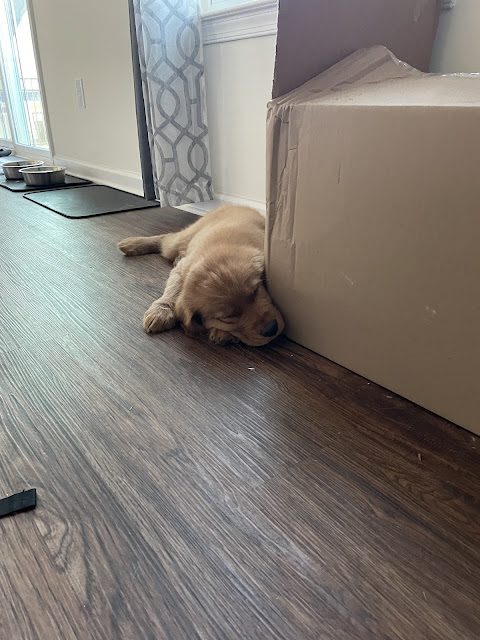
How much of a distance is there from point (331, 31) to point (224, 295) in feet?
2.15

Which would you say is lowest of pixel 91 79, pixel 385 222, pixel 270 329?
pixel 270 329

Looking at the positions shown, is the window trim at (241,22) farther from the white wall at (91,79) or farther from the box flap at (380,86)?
the box flap at (380,86)

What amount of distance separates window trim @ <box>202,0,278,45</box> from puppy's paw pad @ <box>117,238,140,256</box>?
101cm

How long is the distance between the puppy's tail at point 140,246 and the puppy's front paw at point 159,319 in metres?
0.66

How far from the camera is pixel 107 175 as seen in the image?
344 centimetres

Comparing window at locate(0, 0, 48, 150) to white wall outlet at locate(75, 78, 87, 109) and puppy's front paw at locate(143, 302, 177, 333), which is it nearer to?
white wall outlet at locate(75, 78, 87, 109)

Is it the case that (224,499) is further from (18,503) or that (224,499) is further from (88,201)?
(88,201)

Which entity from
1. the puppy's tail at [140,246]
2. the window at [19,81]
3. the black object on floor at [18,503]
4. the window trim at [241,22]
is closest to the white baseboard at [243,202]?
the puppy's tail at [140,246]

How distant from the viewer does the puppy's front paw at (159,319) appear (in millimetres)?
1335

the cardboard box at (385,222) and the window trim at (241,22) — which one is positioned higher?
the window trim at (241,22)

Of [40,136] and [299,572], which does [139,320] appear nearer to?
[299,572]

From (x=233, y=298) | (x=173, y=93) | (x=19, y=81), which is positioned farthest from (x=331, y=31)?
(x=19, y=81)

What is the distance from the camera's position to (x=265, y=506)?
2.46 feet

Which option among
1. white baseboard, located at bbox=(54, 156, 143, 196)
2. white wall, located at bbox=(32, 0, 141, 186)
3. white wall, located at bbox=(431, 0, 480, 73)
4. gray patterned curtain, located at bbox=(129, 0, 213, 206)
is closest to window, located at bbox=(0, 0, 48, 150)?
white wall, located at bbox=(32, 0, 141, 186)
